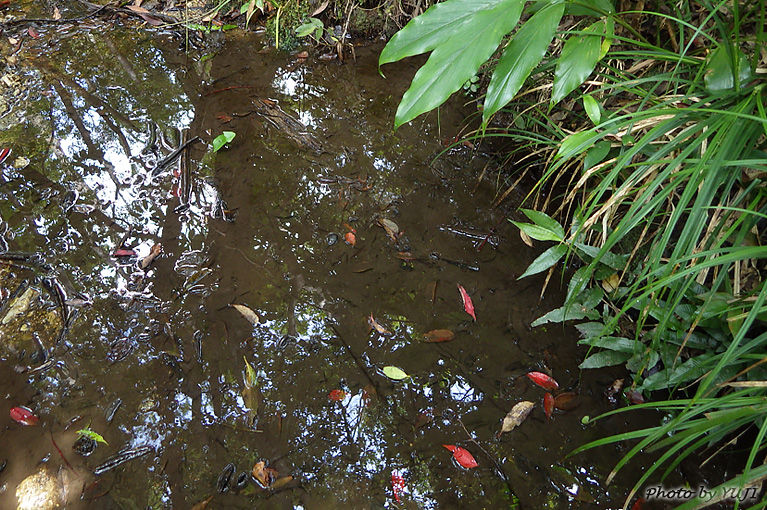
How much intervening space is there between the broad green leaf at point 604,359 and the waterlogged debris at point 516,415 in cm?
23

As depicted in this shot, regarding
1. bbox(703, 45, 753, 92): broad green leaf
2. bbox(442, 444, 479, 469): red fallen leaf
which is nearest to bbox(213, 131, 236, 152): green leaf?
bbox(442, 444, 479, 469): red fallen leaf

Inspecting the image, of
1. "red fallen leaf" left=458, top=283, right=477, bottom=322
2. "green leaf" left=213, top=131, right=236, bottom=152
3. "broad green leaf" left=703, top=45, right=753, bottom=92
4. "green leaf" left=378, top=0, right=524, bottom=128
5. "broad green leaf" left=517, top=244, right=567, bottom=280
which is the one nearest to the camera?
"green leaf" left=378, top=0, right=524, bottom=128

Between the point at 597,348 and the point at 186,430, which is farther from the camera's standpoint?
the point at 597,348

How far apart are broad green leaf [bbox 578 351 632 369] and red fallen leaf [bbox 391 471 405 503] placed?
0.69m

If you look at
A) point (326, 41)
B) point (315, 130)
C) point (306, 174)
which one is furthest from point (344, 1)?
point (306, 174)

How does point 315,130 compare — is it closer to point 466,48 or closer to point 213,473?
point 466,48

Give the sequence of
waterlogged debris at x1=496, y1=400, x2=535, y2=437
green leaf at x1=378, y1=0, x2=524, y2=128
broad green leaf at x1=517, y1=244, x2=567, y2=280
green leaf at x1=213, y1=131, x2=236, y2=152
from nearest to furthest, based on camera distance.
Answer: green leaf at x1=378, y1=0, x2=524, y2=128
waterlogged debris at x1=496, y1=400, x2=535, y2=437
broad green leaf at x1=517, y1=244, x2=567, y2=280
green leaf at x1=213, y1=131, x2=236, y2=152

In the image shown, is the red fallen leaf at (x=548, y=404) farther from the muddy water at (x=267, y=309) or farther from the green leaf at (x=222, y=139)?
the green leaf at (x=222, y=139)

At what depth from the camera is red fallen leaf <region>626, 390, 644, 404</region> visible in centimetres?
154

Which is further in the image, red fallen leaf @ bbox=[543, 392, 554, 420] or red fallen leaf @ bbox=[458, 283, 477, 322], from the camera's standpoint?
red fallen leaf @ bbox=[458, 283, 477, 322]

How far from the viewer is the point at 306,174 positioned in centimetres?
215

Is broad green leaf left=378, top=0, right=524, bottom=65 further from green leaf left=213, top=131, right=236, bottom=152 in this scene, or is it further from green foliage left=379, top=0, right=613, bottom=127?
green leaf left=213, top=131, right=236, bottom=152

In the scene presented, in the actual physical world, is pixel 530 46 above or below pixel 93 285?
above

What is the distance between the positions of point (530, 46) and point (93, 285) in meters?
1.71
